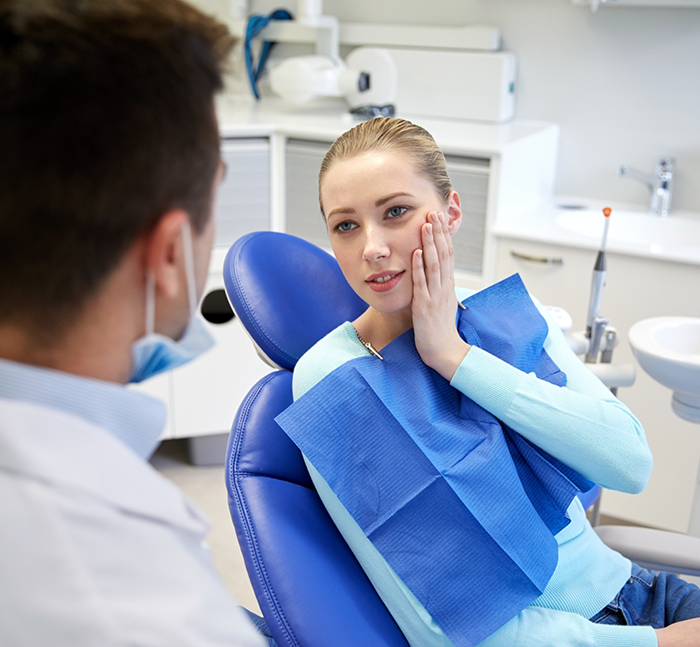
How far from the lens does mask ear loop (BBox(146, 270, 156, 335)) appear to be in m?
0.61

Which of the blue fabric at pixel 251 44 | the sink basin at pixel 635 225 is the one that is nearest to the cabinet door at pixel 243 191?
the blue fabric at pixel 251 44

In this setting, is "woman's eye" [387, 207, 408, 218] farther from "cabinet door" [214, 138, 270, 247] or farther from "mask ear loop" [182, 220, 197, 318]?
"cabinet door" [214, 138, 270, 247]

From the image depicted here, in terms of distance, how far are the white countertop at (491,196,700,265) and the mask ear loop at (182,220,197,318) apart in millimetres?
1582

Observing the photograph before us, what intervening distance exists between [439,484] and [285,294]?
16.9 inches

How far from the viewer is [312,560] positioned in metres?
0.95

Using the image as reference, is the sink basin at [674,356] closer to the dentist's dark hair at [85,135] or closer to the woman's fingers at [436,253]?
the woman's fingers at [436,253]

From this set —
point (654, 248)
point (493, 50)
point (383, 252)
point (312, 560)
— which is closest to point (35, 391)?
point (312, 560)

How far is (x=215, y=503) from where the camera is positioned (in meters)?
2.39

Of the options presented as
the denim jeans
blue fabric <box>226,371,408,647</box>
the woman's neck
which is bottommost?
the denim jeans

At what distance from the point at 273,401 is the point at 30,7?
710 mm

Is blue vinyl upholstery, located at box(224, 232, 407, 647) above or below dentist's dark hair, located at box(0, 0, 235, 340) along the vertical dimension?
below

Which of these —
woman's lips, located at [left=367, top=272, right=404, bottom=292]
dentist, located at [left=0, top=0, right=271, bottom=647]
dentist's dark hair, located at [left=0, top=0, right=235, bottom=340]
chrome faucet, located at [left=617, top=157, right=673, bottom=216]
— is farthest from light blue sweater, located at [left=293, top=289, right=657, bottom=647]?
chrome faucet, located at [left=617, top=157, right=673, bottom=216]

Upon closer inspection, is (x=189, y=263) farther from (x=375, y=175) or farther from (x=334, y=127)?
(x=334, y=127)

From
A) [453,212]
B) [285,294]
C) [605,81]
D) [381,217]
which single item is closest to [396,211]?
[381,217]
